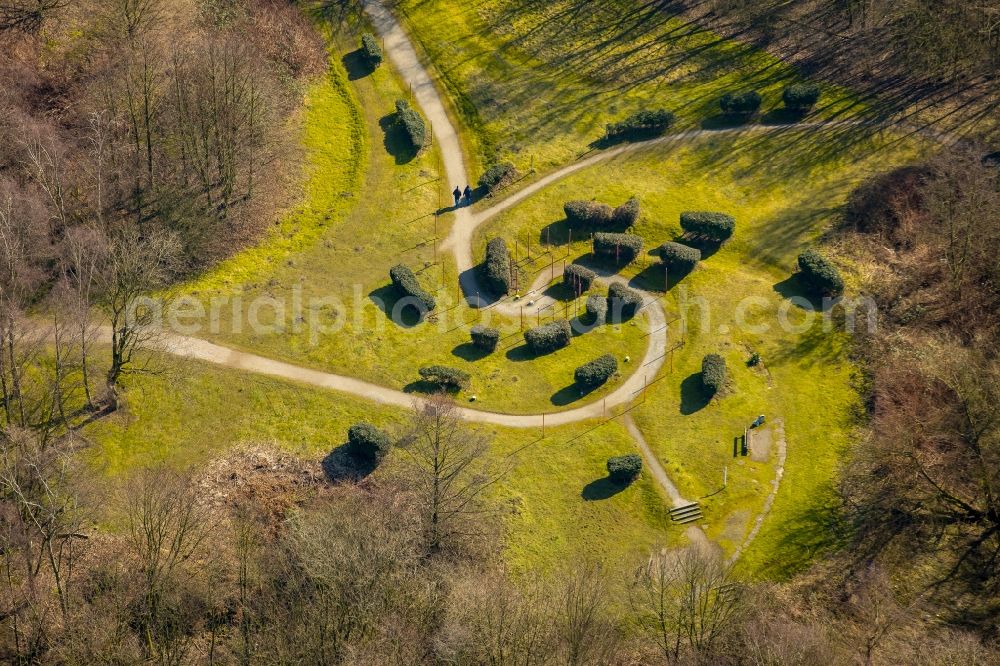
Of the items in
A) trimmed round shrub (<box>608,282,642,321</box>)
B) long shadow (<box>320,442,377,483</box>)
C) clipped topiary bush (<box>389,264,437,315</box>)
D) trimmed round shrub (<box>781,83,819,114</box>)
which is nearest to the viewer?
long shadow (<box>320,442,377,483</box>)

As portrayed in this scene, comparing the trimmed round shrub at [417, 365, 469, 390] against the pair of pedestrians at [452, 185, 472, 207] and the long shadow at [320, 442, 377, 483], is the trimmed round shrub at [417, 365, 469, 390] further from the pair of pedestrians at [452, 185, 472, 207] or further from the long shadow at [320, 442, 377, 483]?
the pair of pedestrians at [452, 185, 472, 207]

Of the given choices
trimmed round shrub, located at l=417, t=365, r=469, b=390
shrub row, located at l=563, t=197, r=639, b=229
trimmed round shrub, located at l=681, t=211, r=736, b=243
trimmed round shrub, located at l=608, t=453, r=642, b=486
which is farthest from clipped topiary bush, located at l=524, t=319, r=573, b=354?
trimmed round shrub, located at l=681, t=211, r=736, b=243

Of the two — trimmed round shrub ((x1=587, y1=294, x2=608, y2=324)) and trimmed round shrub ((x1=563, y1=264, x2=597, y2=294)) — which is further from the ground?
trimmed round shrub ((x1=563, y1=264, x2=597, y2=294))

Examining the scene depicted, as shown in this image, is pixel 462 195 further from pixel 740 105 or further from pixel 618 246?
pixel 740 105

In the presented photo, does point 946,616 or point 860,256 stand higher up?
point 860,256

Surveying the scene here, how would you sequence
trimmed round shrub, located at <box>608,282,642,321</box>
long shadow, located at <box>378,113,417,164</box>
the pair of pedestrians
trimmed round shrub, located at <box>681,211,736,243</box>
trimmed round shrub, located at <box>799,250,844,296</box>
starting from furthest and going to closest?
long shadow, located at <box>378,113,417,164</box> → the pair of pedestrians → trimmed round shrub, located at <box>681,211,736,243</box> → trimmed round shrub, located at <box>799,250,844,296</box> → trimmed round shrub, located at <box>608,282,642,321</box>

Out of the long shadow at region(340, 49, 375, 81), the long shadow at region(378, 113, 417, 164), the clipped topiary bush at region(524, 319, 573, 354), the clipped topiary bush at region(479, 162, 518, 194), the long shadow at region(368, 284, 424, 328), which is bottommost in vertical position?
the clipped topiary bush at region(524, 319, 573, 354)

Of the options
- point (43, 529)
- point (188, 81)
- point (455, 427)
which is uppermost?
point (188, 81)

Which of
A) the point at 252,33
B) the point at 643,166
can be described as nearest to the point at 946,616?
the point at 643,166

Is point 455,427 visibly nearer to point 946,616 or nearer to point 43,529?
point 43,529
